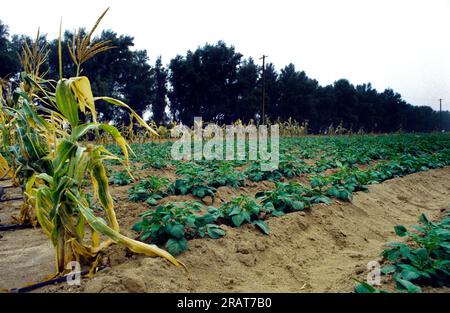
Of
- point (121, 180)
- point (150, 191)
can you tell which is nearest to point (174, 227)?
point (150, 191)

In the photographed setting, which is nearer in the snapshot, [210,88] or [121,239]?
[121,239]

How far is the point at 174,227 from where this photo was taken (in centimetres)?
231

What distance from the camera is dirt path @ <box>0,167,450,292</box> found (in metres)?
2.00

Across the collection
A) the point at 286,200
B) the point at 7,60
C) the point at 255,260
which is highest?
the point at 7,60

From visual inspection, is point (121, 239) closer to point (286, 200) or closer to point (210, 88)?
point (286, 200)

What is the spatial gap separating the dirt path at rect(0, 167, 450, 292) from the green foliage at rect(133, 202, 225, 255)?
0.10 meters

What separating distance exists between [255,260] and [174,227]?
2.31ft

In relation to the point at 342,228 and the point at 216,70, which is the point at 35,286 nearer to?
the point at 342,228

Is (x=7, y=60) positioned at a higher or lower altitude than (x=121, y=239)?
higher

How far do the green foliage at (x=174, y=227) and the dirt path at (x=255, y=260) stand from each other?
0.10 meters

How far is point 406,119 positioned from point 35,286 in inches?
2546

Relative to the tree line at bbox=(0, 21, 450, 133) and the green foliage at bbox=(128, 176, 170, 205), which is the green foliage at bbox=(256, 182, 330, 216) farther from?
the tree line at bbox=(0, 21, 450, 133)

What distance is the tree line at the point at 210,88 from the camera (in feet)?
97.0

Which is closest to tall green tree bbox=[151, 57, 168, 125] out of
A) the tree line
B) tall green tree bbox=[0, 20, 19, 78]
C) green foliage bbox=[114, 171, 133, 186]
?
the tree line
